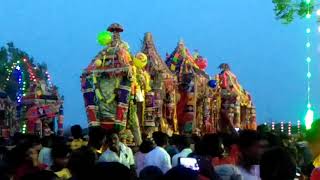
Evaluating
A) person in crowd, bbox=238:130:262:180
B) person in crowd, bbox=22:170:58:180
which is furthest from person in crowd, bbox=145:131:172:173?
person in crowd, bbox=22:170:58:180

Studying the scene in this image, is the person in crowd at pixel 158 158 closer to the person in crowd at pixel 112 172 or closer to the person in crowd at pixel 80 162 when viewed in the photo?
the person in crowd at pixel 80 162

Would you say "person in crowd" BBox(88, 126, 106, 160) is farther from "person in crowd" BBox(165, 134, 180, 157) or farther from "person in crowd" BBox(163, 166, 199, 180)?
"person in crowd" BBox(163, 166, 199, 180)

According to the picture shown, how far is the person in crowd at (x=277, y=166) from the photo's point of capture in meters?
4.53

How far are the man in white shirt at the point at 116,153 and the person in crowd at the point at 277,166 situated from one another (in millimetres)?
3502

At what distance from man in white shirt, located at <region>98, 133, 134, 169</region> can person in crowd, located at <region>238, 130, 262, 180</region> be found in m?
2.28

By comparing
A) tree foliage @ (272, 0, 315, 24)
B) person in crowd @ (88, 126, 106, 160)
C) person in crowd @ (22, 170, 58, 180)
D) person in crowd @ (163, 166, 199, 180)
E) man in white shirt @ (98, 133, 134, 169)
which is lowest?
person in crowd @ (22, 170, 58, 180)

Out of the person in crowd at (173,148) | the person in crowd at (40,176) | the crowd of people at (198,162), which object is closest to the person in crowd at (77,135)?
the crowd of people at (198,162)

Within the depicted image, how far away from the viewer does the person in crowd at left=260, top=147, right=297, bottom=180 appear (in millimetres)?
4531

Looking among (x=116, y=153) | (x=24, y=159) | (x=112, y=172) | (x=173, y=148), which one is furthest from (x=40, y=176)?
(x=173, y=148)

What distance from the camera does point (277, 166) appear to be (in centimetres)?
454

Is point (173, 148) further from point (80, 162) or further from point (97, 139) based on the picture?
point (80, 162)

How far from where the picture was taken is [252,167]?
5938 mm

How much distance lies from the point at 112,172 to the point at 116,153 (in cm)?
504

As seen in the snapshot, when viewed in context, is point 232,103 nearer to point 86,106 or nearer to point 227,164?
point 86,106
